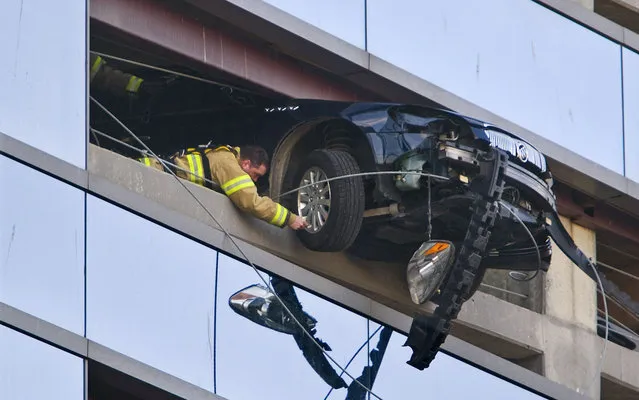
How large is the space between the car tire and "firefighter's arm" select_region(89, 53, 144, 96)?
1790mm

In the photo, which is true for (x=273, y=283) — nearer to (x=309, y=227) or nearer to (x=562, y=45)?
(x=309, y=227)

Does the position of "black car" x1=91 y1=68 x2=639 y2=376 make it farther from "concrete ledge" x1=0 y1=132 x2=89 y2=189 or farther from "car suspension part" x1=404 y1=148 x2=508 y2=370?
"concrete ledge" x1=0 y1=132 x2=89 y2=189

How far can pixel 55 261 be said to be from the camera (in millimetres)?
18281

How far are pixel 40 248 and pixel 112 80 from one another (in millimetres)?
4224

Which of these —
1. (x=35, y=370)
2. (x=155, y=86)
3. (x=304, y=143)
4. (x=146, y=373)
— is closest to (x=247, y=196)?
(x=304, y=143)

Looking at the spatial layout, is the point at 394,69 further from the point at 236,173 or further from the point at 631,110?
the point at 631,110

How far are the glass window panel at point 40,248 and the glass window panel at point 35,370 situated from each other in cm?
24

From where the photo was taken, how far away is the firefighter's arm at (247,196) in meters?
21.2

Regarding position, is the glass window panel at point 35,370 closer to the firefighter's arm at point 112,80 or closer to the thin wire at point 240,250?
the thin wire at point 240,250

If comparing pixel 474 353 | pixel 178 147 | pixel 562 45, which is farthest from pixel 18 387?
pixel 562 45

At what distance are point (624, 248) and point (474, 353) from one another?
3.93 meters

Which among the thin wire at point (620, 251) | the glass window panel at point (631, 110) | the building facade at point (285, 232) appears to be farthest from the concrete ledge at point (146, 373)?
the thin wire at point (620, 251)

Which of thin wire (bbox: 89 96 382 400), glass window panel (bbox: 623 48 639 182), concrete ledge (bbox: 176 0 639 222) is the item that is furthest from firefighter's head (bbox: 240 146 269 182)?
glass window panel (bbox: 623 48 639 182)

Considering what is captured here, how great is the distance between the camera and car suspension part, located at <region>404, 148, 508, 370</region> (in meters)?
20.6
